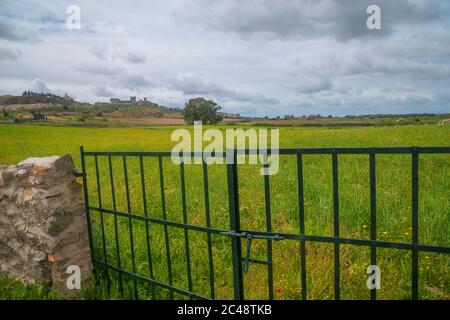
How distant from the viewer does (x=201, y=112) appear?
67688 millimetres

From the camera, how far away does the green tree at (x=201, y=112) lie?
6769 cm

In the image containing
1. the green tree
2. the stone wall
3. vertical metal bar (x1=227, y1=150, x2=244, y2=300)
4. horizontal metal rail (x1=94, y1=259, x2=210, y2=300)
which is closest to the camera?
vertical metal bar (x1=227, y1=150, x2=244, y2=300)

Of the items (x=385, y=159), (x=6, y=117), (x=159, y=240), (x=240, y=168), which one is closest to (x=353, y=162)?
(x=385, y=159)

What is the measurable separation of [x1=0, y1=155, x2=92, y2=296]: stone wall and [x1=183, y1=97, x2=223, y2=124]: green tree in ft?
206

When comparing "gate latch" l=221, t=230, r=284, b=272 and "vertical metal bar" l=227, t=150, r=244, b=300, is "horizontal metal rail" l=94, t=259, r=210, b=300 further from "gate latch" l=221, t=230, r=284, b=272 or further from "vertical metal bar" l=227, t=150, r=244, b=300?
"gate latch" l=221, t=230, r=284, b=272

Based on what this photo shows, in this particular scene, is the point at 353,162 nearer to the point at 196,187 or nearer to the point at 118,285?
the point at 196,187

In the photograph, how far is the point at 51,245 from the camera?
150 inches

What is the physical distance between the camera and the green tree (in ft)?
222

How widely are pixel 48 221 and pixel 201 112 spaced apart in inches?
2544

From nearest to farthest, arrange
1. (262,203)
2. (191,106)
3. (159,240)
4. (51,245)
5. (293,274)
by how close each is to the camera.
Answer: (51,245), (293,274), (159,240), (262,203), (191,106)
